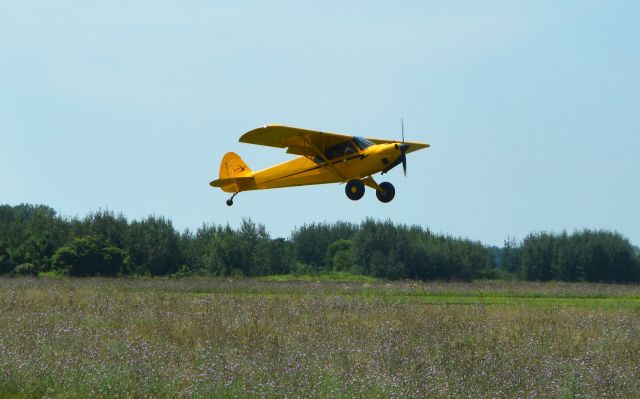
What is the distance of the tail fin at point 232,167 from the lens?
104 feet

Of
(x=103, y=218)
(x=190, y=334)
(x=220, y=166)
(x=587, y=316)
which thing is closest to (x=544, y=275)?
(x=103, y=218)

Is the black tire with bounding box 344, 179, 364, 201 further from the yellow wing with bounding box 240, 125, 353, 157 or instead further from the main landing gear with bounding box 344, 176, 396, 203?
the yellow wing with bounding box 240, 125, 353, 157

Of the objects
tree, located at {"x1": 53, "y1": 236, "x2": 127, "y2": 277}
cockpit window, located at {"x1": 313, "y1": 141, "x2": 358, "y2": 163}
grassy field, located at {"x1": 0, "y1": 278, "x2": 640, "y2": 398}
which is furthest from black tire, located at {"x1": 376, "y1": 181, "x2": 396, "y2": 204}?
tree, located at {"x1": 53, "y1": 236, "x2": 127, "y2": 277}

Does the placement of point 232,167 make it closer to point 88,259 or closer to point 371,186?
point 371,186

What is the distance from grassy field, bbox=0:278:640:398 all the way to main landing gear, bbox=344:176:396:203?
365 centimetres

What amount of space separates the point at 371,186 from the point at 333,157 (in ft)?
5.04

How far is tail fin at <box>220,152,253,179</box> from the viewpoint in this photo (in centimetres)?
3181

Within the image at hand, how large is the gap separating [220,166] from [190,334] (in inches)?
654

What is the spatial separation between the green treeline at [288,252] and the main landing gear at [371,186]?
33.6 m

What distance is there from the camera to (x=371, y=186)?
26609mm

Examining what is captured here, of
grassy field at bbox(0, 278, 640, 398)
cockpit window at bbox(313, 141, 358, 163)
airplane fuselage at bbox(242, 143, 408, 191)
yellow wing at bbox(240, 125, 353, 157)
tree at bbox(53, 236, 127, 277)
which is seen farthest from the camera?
tree at bbox(53, 236, 127, 277)

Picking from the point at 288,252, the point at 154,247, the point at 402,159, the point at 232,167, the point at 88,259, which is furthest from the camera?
the point at 288,252

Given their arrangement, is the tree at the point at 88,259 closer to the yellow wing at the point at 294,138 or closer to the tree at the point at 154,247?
the tree at the point at 154,247

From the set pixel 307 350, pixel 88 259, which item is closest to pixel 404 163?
pixel 307 350
